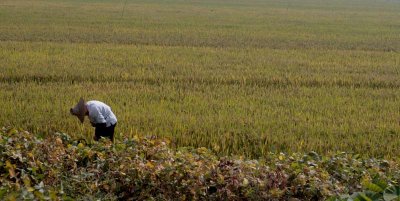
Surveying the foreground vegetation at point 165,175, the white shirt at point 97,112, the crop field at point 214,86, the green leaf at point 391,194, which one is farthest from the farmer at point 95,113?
the green leaf at point 391,194

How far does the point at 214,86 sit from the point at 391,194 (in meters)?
8.12

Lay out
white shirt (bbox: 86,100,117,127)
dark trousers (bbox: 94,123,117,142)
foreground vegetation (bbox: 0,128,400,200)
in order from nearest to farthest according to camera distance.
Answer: foreground vegetation (bbox: 0,128,400,200)
white shirt (bbox: 86,100,117,127)
dark trousers (bbox: 94,123,117,142)

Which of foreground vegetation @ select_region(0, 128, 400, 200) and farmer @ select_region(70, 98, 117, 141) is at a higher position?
farmer @ select_region(70, 98, 117, 141)

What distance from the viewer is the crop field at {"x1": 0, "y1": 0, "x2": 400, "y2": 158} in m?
8.77

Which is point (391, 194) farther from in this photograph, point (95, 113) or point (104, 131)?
point (104, 131)

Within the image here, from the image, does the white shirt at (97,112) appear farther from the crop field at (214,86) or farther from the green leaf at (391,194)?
the green leaf at (391,194)

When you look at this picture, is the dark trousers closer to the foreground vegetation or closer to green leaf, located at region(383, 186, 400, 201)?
the foreground vegetation

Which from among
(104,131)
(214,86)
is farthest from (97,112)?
(214,86)

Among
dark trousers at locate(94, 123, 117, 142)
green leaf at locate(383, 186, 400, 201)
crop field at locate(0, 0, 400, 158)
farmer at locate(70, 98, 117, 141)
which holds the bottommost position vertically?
crop field at locate(0, 0, 400, 158)

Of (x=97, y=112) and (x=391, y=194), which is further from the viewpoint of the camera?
(x=97, y=112)

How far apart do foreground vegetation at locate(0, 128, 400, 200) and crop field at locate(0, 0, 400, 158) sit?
1.03 m

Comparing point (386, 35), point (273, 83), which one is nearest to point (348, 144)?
point (273, 83)

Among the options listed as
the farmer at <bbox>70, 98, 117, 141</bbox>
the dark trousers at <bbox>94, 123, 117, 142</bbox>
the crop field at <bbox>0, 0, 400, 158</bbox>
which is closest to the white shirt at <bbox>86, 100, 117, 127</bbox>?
the farmer at <bbox>70, 98, 117, 141</bbox>

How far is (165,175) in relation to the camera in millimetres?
5727
